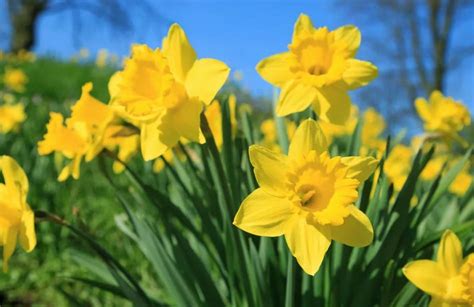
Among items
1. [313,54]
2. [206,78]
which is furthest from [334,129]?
[206,78]

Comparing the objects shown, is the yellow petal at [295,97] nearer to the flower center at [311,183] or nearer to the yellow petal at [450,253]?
the flower center at [311,183]

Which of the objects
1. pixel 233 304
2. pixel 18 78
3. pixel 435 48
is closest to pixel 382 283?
pixel 233 304

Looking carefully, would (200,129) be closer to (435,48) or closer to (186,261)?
(186,261)

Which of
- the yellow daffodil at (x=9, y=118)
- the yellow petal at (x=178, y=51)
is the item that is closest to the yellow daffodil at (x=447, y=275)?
the yellow petal at (x=178, y=51)

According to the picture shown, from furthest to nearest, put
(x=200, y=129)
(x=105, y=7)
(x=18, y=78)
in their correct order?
(x=105, y=7), (x=18, y=78), (x=200, y=129)

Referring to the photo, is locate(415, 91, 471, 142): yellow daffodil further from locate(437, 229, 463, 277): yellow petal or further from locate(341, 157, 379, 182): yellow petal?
locate(341, 157, 379, 182): yellow petal

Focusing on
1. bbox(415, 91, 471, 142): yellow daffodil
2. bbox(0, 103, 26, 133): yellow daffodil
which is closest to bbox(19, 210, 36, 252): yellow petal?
bbox(415, 91, 471, 142): yellow daffodil
